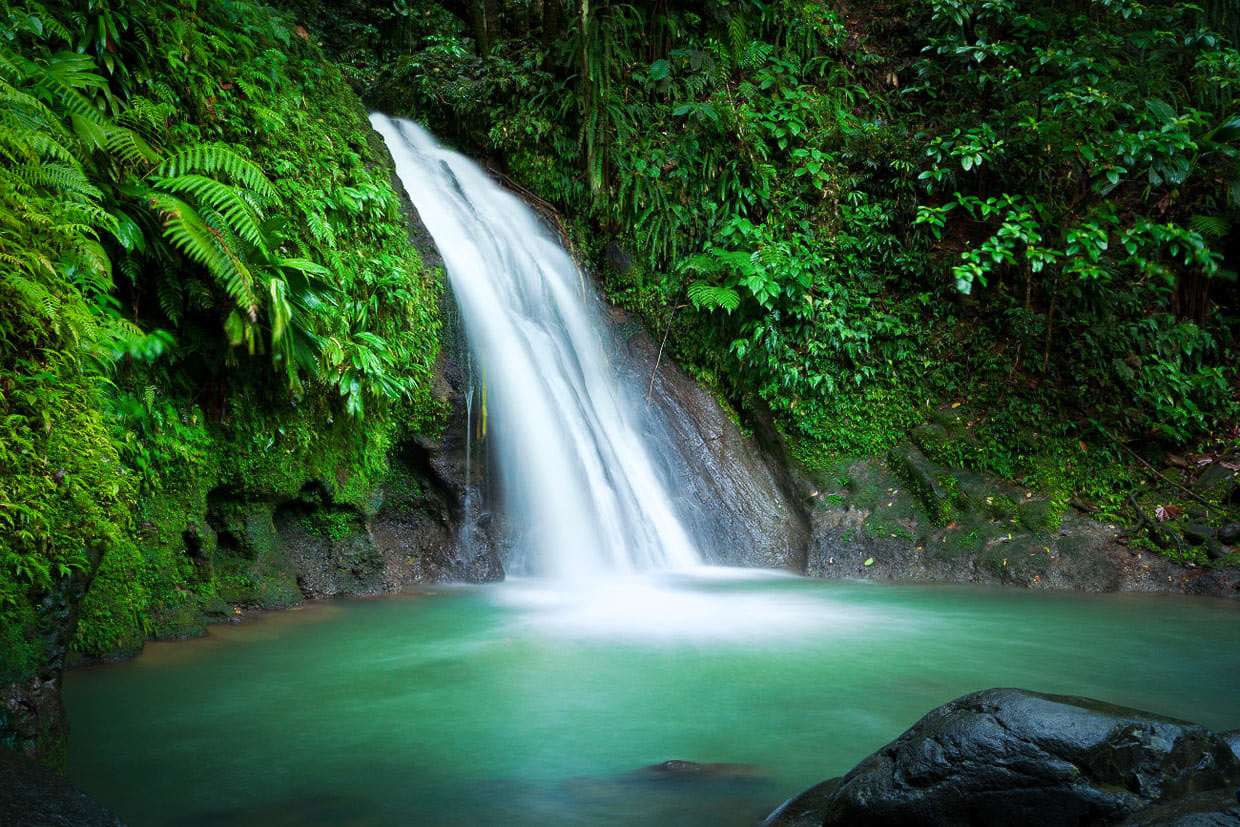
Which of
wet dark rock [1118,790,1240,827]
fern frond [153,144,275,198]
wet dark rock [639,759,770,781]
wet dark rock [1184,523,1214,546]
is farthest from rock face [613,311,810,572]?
wet dark rock [1118,790,1240,827]

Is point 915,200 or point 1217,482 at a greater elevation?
point 915,200

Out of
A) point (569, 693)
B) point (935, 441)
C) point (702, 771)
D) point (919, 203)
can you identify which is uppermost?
point (919, 203)

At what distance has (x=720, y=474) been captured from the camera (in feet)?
27.3

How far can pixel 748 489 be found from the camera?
8.38m

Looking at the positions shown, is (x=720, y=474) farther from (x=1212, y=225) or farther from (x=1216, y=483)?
(x=1212, y=225)

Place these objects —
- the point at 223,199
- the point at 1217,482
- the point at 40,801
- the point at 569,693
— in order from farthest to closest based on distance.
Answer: the point at 1217,482 → the point at 223,199 → the point at 569,693 → the point at 40,801

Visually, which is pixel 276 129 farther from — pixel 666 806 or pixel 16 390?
pixel 666 806

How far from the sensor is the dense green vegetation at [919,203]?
26.2 feet

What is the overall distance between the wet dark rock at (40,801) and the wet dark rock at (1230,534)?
8144 mm

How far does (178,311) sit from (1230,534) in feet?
27.2

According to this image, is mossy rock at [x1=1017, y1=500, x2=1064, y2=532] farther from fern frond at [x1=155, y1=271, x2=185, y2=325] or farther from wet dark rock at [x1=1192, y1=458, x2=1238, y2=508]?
fern frond at [x1=155, y1=271, x2=185, y2=325]

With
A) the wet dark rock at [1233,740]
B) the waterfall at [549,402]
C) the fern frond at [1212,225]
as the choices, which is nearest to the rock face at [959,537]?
the waterfall at [549,402]

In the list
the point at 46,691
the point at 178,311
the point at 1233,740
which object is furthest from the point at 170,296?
the point at 1233,740

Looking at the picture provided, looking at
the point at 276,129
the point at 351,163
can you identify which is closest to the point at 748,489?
the point at 351,163
